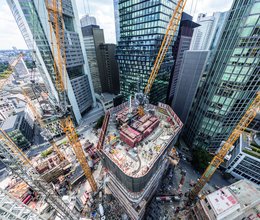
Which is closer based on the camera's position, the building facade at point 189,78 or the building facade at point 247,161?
the building facade at point 247,161

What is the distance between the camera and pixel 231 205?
86.2 feet

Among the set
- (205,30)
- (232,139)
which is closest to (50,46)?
(232,139)

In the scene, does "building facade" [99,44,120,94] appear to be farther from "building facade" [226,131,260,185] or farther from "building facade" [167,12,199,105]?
"building facade" [226,131,260,185]

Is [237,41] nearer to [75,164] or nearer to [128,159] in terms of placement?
[128,159]

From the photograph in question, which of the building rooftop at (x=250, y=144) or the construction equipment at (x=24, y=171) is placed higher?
the construction equipment at (x=24, y=171)

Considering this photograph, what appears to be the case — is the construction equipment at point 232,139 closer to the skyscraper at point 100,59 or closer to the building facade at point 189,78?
the building facade at point 189,78

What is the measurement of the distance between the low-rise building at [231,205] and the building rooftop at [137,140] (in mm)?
20036

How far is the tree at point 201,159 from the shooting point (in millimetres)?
45000

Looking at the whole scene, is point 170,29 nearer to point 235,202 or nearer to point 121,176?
point 121,176

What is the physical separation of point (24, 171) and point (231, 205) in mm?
47991

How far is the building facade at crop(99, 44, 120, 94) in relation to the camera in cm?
8594

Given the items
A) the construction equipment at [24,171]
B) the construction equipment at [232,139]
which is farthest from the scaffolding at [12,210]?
the construction equipment at [232,139]

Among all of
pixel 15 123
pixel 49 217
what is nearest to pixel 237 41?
pixel 49 217

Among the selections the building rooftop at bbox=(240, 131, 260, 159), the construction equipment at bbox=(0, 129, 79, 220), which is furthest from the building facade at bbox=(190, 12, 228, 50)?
the construction equipment at bbox=(0, 129, 79, 220)
